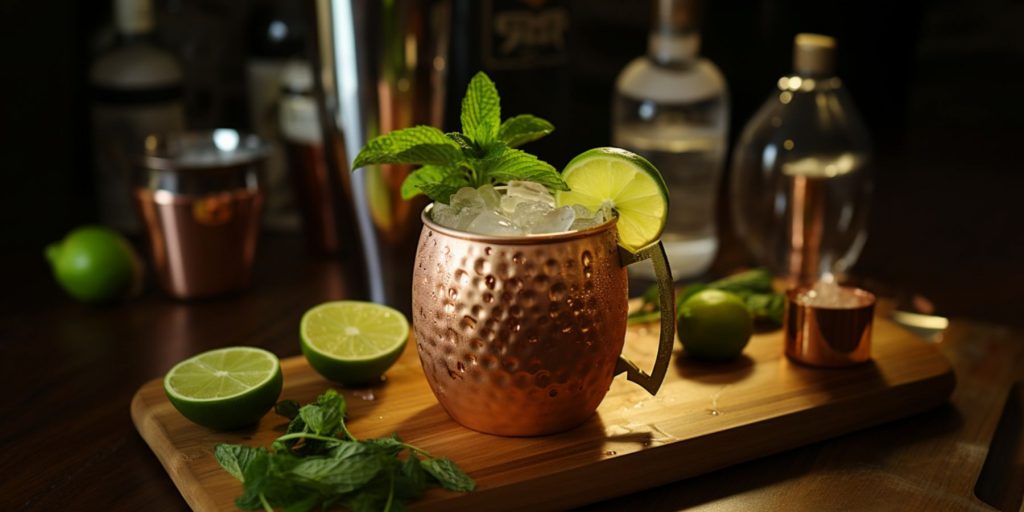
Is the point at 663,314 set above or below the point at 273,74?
below

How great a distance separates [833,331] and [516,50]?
0.65 metres

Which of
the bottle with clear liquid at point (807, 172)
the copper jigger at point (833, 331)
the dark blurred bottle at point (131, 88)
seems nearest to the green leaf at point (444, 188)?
the copper jigger at point (833, 331)

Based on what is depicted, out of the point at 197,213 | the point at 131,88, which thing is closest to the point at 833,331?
the point at 197,213

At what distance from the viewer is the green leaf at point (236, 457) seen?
79 cm

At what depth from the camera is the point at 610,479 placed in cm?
84

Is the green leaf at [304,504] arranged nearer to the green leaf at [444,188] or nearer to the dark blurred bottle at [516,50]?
the green leaf at [444,188]

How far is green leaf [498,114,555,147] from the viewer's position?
903mm

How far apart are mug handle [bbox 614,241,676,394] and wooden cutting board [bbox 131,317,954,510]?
32 millimetres

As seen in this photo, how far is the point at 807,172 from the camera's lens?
4.52 ft

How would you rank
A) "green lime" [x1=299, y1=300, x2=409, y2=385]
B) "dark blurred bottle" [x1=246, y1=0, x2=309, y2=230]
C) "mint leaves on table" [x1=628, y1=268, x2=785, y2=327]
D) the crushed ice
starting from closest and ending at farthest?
the crushed ice → "green lime" [x1=299, y1=300, x2=409, y2=385] → "mint leaves on table" [x1=628, y1=268, x2=785, y2=327] → "dark blurred bottle" [x1=246, y1=0, x2=309, y2=230]

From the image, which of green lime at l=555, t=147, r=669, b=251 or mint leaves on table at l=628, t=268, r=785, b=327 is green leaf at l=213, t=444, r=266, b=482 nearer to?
green lime at l=555, t=147, r=669, b=251

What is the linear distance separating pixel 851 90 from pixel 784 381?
3.93ft

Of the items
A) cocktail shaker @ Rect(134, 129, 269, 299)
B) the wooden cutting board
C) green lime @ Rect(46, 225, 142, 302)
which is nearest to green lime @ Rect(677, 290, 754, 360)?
the wooden cutting board

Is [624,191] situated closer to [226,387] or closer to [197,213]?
[226,387]
